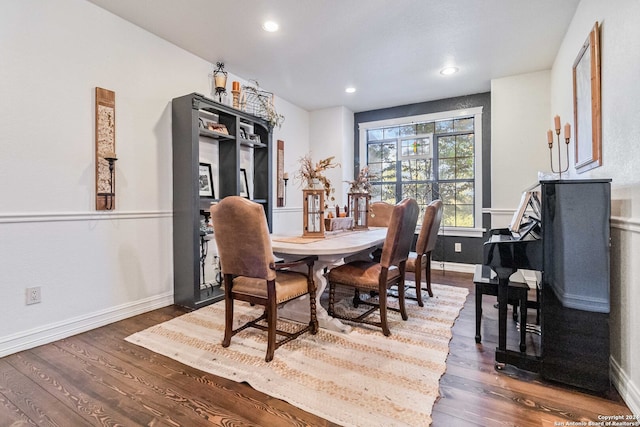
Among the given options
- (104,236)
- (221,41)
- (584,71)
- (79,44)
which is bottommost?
(104,236)

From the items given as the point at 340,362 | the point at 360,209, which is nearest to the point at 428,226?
the point at 360,209

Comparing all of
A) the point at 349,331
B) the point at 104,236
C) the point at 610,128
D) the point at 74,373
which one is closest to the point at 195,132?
the point at 104,236

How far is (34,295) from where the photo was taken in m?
2.18

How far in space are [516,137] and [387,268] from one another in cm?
290

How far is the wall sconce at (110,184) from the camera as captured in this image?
2.51m

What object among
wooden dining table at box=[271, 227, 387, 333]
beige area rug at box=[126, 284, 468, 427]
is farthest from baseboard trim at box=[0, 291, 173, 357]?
wooden dining table at box=[271, 227, 387, 333]

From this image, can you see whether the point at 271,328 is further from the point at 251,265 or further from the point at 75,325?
the point at 75,325

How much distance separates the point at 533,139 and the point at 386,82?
6.39 ft

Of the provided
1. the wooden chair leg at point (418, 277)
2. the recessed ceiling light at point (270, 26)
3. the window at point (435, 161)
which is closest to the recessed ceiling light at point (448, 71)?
the window at point (435, 161)

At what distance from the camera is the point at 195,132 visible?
2.94 metres

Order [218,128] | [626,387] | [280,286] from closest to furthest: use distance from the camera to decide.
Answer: [626,387]
[280,286]
[218,128]

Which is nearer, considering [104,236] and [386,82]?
[104,236]

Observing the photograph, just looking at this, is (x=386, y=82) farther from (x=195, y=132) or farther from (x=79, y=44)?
(x=79, y=44)

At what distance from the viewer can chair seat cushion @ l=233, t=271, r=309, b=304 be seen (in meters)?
1.99
